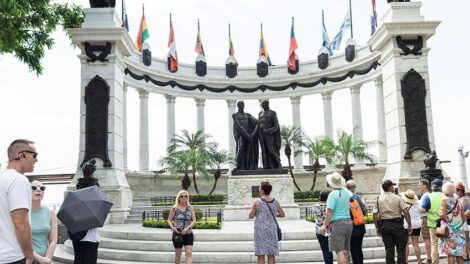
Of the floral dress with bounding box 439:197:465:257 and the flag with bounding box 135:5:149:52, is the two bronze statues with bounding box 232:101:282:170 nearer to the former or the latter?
the floral dress with bounding box 439:197:465:257

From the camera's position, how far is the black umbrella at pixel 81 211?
7.72 meters

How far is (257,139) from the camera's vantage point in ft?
67.6

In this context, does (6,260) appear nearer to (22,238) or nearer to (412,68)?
(22,238)

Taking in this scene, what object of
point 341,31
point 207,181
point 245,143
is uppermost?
point 341,31

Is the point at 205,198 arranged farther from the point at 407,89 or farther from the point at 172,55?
the point at 407,89

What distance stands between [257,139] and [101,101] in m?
7.70

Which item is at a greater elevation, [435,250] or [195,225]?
[195,225]

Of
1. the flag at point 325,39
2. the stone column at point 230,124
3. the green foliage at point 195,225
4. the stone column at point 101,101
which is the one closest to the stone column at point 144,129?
the stone column at point 230,124

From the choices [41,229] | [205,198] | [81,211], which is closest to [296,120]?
[205,198]

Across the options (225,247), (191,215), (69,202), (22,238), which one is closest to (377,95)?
(225,247)

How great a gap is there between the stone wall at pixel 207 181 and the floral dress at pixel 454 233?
30559 mm

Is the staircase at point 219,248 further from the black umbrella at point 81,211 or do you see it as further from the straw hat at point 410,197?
the black umbrella at point 81,211

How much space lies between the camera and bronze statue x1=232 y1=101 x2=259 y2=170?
806 inches

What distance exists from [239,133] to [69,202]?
13.1 metres
